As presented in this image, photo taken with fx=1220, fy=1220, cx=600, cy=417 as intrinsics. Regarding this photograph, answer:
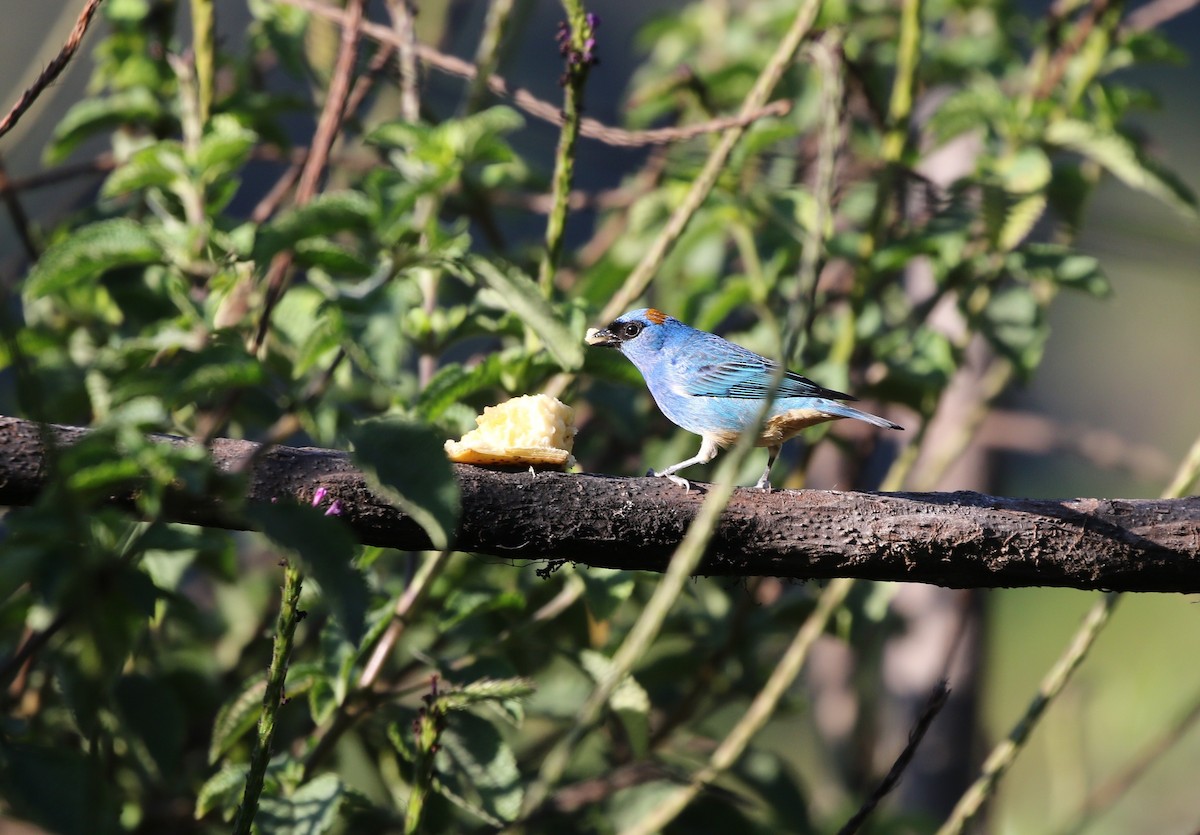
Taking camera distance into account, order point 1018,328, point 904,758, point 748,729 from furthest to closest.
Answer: point 1018,328
point 748,729
point 904,758

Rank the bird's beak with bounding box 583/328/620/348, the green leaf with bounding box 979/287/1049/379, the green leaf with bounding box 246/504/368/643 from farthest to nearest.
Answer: the green leaf with bounding box 979/287/1049/379
the bird's beak with bounding box 583/328/620/348
the green leaf with bounding box 246/504/368/643

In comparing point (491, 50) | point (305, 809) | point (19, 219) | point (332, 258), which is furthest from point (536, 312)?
point (19, 219)

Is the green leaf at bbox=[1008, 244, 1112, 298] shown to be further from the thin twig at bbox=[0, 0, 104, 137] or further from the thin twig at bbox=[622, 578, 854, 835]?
the thin twig at bbox=[0, 0, 104, 137]

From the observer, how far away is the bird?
8.34 feet

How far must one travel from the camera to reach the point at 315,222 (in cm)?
210

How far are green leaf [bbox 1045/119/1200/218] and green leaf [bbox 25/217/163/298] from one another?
2201 mm

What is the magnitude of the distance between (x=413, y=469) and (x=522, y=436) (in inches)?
28.2

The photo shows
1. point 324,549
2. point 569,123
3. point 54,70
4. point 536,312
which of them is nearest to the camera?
point 324,549

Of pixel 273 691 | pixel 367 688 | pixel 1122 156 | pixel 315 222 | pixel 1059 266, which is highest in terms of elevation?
pixel 1122 156

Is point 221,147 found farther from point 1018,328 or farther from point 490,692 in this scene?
point 1018,328

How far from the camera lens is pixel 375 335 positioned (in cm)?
203

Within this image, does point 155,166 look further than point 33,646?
Yes

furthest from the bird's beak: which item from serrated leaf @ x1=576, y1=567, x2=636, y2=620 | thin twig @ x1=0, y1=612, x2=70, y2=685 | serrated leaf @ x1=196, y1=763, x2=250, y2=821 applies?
thin twig @ x1=0, y1=612, x2=70, y2=685

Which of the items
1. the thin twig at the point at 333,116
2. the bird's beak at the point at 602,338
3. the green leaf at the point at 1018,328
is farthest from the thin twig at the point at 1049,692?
the thin twig at the point at 333,116
